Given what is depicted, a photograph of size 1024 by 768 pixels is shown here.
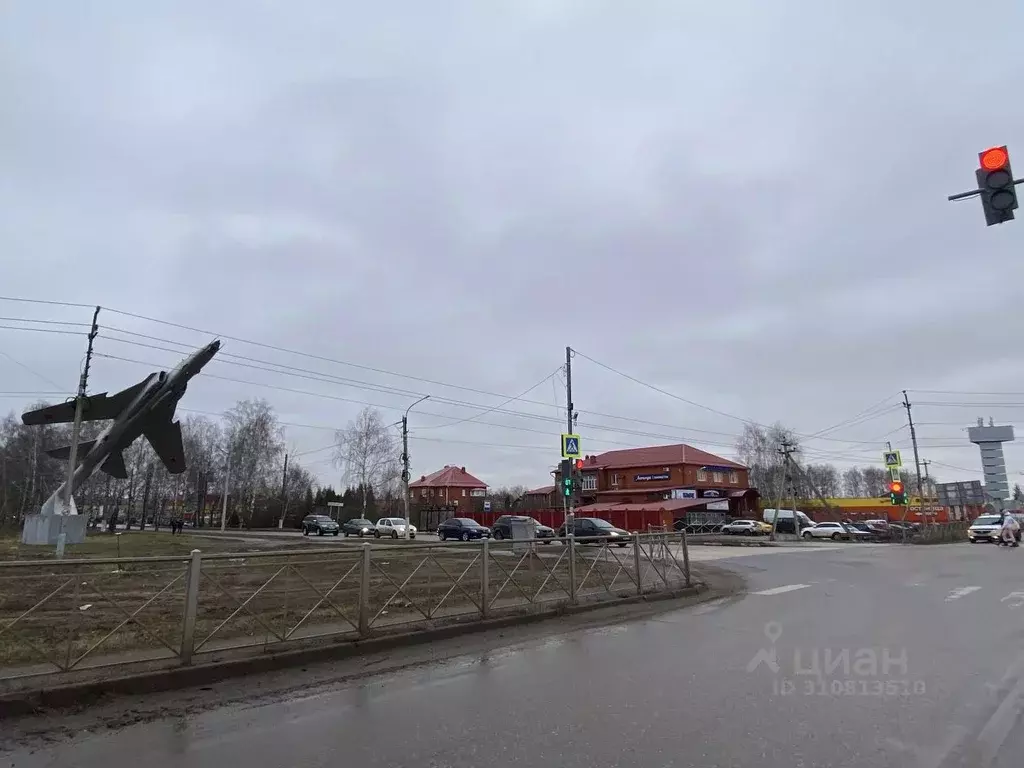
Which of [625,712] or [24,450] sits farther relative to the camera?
[24,450]

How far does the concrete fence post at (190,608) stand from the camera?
700cm

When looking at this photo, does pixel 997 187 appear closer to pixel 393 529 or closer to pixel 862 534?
pixel 393 529

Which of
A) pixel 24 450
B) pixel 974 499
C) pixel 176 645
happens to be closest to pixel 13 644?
pixel 176 645

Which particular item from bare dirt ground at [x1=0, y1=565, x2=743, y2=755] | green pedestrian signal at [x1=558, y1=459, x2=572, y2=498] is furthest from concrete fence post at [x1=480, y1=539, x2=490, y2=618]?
green pedestrian signal at [x1=558, y1=459, x2=572, y2=498]

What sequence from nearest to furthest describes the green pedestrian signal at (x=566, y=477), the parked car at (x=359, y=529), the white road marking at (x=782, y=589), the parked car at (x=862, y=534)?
the white road marking at (x=782, y=589) < the green pedestrian signal at (x=566, y=477) < the parked car at (x=862, y=534) < the parked car at (x=359, y=529)

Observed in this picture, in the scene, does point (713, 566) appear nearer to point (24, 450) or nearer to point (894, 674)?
point (894, 674)

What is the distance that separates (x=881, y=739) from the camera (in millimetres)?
4758

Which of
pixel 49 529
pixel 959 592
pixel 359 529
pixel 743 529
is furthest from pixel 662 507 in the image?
pixel 959 592

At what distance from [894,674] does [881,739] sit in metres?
2.27

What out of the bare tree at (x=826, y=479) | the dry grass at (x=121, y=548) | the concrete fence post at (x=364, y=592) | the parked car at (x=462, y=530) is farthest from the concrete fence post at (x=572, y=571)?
the bare tree at (x=826, y=479)

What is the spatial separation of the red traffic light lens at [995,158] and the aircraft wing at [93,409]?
111 ft

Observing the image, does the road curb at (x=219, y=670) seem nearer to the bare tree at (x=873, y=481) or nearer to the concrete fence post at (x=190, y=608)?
the concrete fence post at (x=190, y=608)

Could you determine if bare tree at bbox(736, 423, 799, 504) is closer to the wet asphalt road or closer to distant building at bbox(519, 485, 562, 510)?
distant building at bbox(519, 485, 562, 510)

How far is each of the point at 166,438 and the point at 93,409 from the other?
160 inches
